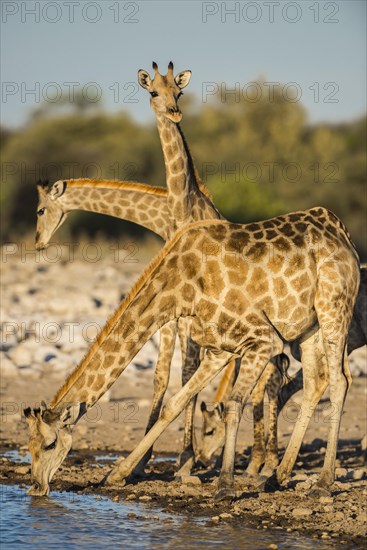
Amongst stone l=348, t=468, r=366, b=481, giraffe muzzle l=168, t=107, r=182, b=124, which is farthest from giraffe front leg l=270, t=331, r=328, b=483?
giraffe muzzle l=168, t=107, r=182, b=124

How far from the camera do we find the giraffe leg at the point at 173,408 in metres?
8.23

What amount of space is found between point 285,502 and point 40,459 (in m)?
1.89

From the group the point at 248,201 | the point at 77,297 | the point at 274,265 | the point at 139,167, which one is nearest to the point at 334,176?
the point at 139,167

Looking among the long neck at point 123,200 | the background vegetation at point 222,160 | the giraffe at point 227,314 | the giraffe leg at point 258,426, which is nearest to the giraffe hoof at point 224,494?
the giraffe at point 227,314

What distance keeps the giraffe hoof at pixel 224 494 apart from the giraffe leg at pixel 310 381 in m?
0.96

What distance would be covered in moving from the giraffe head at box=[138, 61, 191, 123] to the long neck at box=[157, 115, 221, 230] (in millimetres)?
93

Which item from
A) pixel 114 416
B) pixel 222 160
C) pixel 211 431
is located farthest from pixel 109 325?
pixel 222 160

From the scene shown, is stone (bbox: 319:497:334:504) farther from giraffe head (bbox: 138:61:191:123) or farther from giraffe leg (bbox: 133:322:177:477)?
giraffe head (bbox: 138:61:191:123)

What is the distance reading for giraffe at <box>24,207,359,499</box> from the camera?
7.81 m

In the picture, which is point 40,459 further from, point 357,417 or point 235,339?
point 357,417

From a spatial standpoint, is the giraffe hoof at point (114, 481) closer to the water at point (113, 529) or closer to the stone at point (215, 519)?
the water at point (113, 529)

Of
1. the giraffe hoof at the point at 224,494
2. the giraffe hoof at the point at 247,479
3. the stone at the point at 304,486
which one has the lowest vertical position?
the giraffe hoof at the point at 247,479

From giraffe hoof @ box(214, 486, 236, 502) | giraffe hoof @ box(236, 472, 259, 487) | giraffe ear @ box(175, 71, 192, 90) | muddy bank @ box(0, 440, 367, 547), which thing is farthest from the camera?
giraffe ear @ box(175, 71, 192, 90)

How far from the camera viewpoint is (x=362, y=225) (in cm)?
3331
